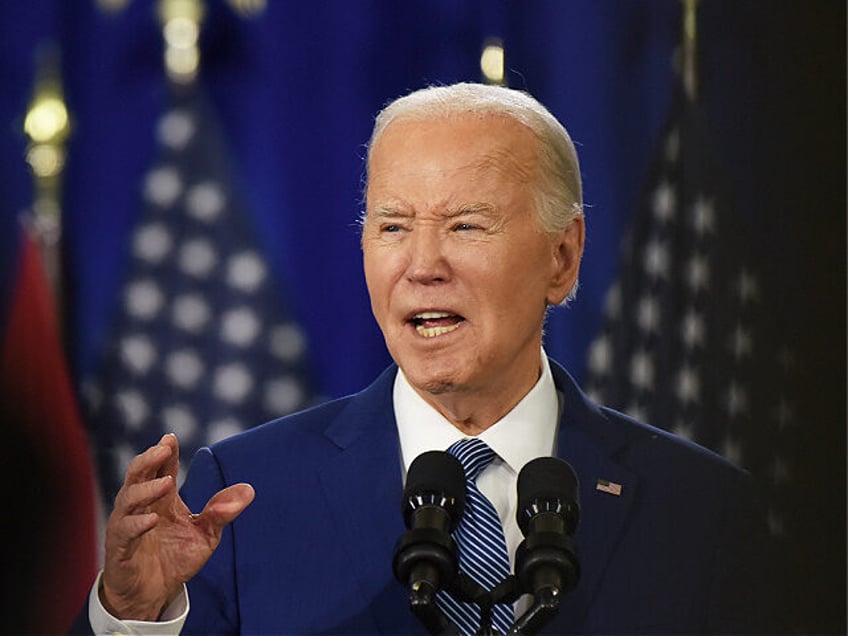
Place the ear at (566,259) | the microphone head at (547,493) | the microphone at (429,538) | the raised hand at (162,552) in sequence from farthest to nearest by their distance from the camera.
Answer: the ear at (566,259) → the raised hand at (162,552) → the microphone head at (547,493) → the microphone at (429,538)

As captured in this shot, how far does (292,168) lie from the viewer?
9.06ft

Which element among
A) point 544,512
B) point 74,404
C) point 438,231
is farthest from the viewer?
point 74,404

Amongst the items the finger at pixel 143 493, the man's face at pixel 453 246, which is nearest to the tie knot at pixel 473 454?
the man's face at pixel 453 246

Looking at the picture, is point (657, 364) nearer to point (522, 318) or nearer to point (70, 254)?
point (522, 318)

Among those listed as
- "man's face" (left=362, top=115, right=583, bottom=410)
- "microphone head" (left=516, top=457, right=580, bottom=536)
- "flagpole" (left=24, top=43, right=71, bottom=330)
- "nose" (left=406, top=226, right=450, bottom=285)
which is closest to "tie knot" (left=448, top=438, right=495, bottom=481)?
"man's face" (left=362, top=115, right=583, bottom=410)

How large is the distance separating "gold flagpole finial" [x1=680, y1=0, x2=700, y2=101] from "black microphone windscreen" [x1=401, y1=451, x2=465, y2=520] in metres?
1.26

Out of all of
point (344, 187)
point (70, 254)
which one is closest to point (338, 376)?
point (344, 187)

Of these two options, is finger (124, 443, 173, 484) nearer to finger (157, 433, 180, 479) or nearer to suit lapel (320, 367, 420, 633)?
finger (157, 433, 180, 479)

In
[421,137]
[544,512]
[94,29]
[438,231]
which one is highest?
[94,29]

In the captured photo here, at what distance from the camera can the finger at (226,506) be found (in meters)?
2.15

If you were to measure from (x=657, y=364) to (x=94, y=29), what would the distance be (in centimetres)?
140

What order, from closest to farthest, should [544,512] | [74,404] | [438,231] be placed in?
[544,512]
[438,231]
[74,404]

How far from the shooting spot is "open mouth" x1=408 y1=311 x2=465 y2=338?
247 cm

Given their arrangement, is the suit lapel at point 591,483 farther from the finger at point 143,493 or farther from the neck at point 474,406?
the finger at point 143,493
